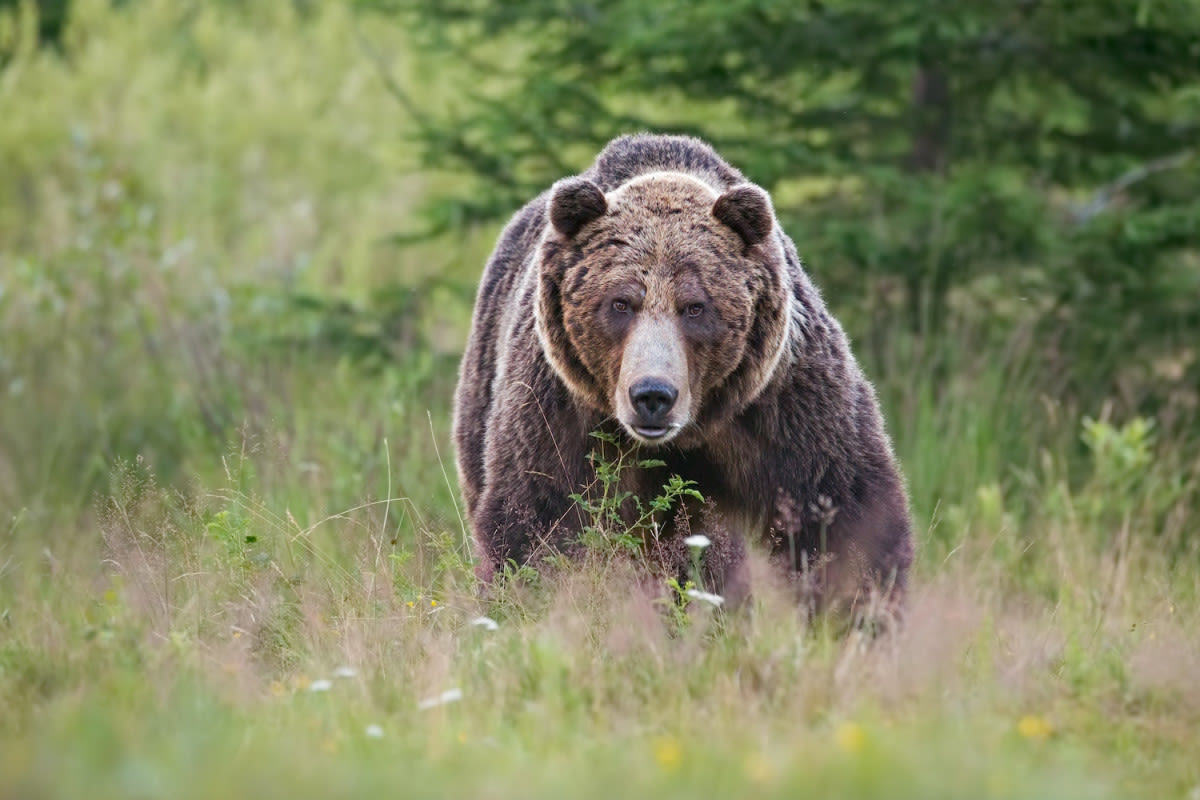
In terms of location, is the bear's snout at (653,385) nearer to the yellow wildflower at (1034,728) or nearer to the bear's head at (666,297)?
the bear's head at (666,297)

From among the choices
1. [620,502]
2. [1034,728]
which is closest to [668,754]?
[1034,728]

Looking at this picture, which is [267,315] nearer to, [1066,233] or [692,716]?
[1066,233]

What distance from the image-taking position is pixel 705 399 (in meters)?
4.84

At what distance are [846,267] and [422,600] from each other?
418cm

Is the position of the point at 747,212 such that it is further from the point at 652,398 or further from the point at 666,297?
the point at 652,398

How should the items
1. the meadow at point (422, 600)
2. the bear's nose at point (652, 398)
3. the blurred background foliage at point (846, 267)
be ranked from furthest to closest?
the blurred background foliage at point (846, 267) < the bear's nose at point (652, 398) < the meadow at point (422, 600)

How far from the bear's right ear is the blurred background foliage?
165 cm

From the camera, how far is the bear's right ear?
4.88 meters

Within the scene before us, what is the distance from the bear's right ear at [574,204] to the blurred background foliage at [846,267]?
5.43ft

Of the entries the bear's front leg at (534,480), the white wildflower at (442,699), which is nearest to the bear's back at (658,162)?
the bear's front leg at (534,480)

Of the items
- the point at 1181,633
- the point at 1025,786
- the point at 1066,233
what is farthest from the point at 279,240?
the point at 1025,786

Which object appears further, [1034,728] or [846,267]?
[846,267]

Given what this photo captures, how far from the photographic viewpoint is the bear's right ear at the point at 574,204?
16.0 ft

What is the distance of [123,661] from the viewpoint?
12.4 feet
